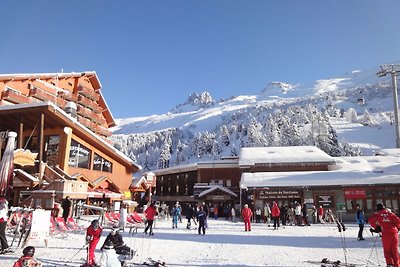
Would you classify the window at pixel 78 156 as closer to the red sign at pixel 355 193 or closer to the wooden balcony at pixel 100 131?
the wooden balcony at pixel 100 131

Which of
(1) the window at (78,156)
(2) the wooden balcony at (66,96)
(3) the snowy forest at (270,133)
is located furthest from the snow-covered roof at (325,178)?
(3) the snowy forest at (270,133)

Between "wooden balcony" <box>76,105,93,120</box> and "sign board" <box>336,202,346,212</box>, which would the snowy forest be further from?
"wooden balcony" <box>76,105,93,120</box>

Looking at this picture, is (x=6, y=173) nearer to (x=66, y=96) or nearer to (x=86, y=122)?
(x=86, y=122)

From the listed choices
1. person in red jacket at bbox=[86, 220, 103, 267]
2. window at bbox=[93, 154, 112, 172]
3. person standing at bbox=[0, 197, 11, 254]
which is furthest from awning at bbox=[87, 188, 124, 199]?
person in red jacket at bbox=[86, 220, 103, 267]

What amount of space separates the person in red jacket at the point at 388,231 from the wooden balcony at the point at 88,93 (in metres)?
39.1

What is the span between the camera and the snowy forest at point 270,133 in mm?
79113

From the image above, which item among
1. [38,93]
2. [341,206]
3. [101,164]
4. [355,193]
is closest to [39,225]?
[101,164]

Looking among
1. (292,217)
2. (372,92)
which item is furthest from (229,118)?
(292,217)

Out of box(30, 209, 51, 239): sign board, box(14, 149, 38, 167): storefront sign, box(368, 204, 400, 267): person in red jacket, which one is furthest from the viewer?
box(14, 149, 38, 167): storefront sign

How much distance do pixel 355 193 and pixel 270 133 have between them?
61430 millimetres

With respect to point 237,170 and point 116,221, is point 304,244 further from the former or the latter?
point 237,170

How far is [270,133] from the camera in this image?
89.7 metres

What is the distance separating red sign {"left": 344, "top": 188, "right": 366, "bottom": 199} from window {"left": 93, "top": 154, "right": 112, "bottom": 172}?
2054 cm

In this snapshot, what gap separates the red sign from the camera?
28.7 m
